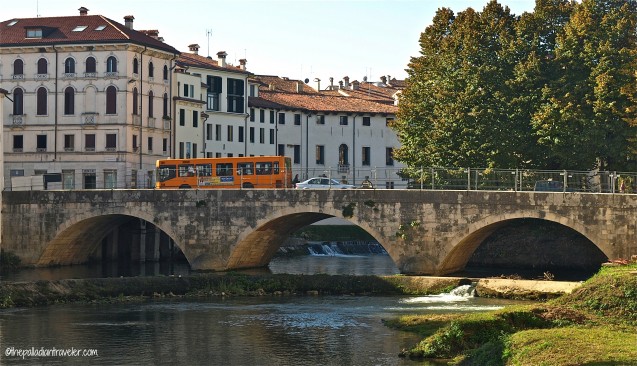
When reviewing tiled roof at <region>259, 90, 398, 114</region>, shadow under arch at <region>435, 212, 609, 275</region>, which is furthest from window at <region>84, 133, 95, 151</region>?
shadow under arch at <region>435, 212, 609, 275</region>

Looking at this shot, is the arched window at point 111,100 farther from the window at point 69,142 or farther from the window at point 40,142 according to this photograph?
the window at point 40,142

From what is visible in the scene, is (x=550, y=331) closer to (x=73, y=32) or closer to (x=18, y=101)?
(x=73, y=32)

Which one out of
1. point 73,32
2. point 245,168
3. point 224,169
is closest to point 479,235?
point 245,168

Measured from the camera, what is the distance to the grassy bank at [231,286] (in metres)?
64.6

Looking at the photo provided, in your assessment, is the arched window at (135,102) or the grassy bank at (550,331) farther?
the arched window at (135,102)

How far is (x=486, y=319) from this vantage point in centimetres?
4791

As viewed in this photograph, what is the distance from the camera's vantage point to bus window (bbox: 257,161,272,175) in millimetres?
87000

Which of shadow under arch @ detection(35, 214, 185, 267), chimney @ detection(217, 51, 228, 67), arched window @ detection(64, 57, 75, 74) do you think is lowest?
shadow under arch @ detection(35, 214, 185, 267)

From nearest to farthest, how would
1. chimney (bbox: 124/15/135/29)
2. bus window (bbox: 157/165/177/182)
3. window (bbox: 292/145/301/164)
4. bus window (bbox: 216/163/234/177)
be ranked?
1. bus window (bbox: 216/163/234/177)
2. bus window (bbox: 157/165/177/182)
3. chimney (bbox: 124/15/135/29)
4. window (bbox: 292/145/301/164)

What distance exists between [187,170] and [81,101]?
43.0 ft

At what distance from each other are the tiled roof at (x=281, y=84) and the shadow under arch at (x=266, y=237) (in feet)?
175

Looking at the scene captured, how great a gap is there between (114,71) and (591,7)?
3493cm

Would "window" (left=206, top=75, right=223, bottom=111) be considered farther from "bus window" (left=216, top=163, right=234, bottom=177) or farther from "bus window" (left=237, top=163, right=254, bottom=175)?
"bus window" (left=237, top=163, right=254, bottom=175)

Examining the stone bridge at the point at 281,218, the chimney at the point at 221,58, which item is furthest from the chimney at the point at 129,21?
the stone bridge at the point at 281,218
